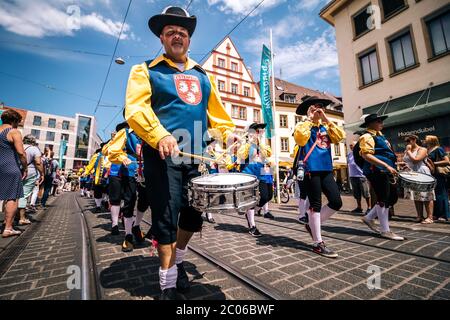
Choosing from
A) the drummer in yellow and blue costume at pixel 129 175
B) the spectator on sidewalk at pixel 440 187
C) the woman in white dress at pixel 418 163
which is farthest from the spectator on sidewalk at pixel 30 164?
the spectator on sidewalk at pixel 440 187

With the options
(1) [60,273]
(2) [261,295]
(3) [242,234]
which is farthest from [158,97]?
(3) [242,234]

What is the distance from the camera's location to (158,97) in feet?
6.52

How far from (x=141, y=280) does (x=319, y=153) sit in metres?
2.85

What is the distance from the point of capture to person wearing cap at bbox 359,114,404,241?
12.7 ft

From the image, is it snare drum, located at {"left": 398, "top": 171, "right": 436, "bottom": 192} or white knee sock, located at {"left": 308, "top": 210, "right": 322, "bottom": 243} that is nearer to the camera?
white knee sock, located at {"left": 308, "top": 210, "right": 322, "bottom": 243}

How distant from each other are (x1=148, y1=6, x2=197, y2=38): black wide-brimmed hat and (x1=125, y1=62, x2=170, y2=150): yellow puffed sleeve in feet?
1.45

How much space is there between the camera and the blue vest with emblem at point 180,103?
1.98 m

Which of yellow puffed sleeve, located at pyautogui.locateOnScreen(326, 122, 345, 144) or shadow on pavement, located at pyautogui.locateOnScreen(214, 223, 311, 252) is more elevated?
yellow puffed sleeve, located at pyautogui.locateOnScreen(326, 122, 345, 144)

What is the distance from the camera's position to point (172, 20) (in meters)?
2.05

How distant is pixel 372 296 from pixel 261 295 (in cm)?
94

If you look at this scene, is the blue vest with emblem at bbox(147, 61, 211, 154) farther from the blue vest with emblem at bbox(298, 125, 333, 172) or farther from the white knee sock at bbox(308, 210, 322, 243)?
the white knee sock at bbox(308, 210, 322, 243)

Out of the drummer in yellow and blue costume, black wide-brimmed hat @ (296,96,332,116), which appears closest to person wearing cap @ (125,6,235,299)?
the drummer in yellow and blue costume

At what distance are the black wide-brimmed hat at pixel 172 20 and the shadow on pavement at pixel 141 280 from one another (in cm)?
247

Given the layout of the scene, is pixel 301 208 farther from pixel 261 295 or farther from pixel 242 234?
pixel 261 295
